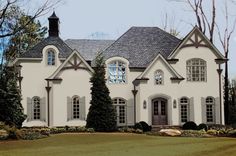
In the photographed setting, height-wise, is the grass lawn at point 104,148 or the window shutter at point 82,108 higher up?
the window shutter at point 82,108

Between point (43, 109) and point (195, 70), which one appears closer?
point (43, 109)

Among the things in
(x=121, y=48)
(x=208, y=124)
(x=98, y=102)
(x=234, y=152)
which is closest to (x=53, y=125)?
(x=98, y=102)

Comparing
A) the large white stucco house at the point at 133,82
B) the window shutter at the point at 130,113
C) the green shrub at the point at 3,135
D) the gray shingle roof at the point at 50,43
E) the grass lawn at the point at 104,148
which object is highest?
the gray shingle roof at the point at 50,43

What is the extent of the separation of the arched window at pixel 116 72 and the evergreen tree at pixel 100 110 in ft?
15.3

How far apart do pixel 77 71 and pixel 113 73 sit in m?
3.16

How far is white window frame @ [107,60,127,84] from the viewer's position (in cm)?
3750

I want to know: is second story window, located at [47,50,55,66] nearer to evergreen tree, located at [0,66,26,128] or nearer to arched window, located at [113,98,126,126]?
evergreen tree, located at [0,66,26,128]

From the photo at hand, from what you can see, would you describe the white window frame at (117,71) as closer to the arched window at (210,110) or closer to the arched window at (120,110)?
the arched window at (120,110)

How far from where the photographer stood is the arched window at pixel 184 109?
123 feet

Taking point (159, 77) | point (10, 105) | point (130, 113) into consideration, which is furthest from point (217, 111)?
point (10, 105)

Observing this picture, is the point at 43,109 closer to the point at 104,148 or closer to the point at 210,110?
the point at 210,110

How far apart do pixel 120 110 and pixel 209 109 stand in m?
7.41

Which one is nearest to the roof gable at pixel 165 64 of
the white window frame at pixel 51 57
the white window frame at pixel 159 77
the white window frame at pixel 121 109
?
the white window frame at pixel 159 77

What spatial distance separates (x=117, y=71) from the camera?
37.7m
